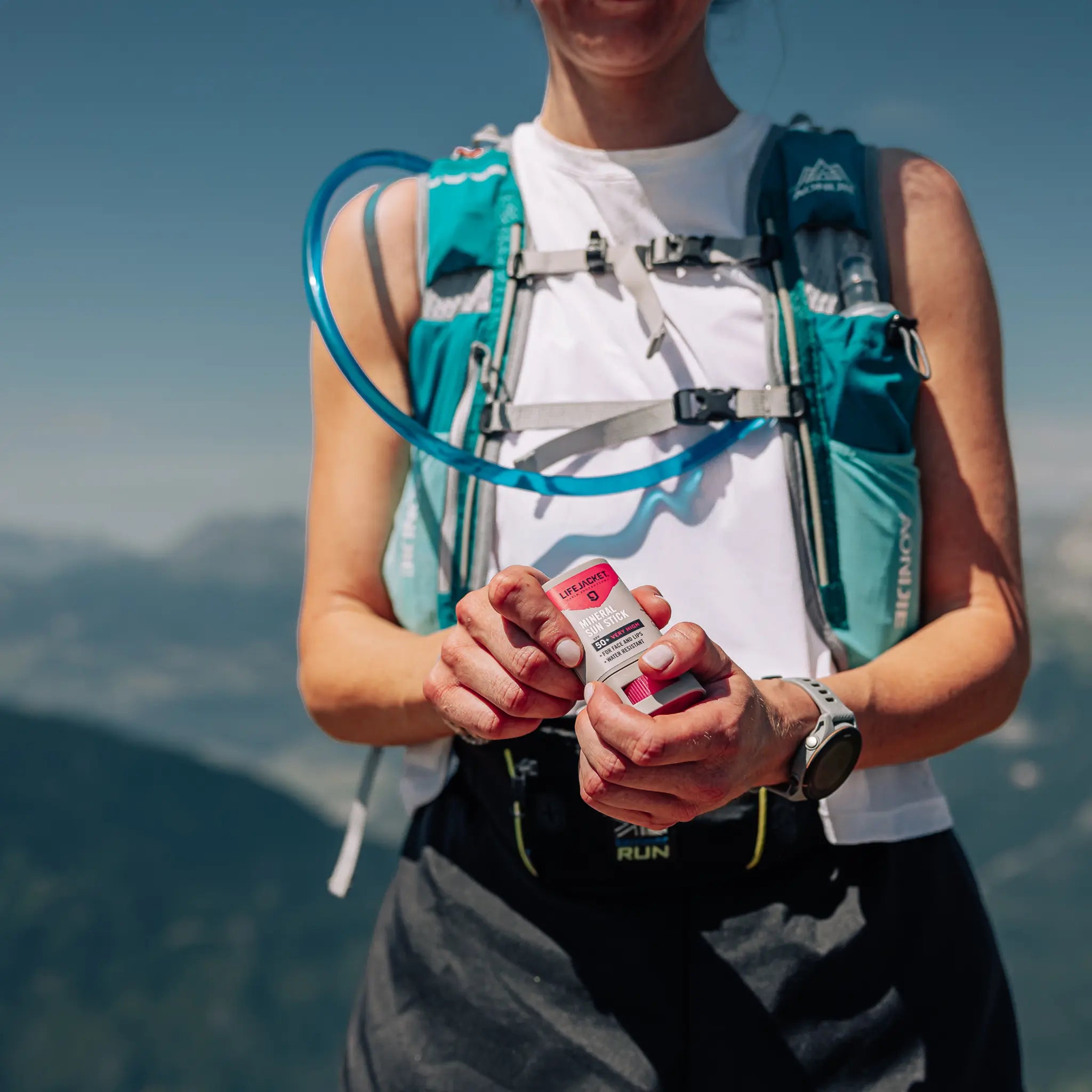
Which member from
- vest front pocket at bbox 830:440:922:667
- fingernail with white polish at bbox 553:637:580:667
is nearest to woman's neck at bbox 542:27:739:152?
vest front pocket at bbox 830:440:922:667

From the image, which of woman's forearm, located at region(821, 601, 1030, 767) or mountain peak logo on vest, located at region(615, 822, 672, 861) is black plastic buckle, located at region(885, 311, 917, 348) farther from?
mountain peak logo on vest, located at region(615, 822, 672, 861)

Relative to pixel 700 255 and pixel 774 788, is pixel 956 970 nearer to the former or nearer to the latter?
pixel 774 788

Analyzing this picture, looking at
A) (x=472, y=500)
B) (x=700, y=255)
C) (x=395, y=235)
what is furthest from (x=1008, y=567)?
(x=395, y=235)

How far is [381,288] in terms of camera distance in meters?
1.85

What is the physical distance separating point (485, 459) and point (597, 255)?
0.41 m

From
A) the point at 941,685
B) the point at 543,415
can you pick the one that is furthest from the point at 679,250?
the point at 941,685

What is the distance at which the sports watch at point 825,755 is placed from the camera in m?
1.34

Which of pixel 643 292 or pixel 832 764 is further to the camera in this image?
pixel 643 292

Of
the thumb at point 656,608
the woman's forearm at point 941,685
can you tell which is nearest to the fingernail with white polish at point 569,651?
the thumb at point 656,608

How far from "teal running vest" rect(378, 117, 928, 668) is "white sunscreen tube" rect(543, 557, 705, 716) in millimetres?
445

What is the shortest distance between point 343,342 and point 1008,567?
46.0 inches

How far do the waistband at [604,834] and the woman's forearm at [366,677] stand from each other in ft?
0.51

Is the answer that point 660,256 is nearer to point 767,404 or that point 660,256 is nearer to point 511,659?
point 767,404

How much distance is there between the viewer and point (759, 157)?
1871 mm
